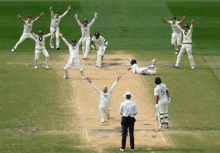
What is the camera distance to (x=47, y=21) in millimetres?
47656

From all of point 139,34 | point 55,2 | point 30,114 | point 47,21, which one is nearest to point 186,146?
point 30,114

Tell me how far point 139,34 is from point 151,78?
10639mm

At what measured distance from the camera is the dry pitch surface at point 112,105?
86.8ft

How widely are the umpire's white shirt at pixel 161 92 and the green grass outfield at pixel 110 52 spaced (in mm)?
1696

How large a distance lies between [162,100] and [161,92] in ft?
1.33

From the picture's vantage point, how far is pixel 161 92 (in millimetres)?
26781

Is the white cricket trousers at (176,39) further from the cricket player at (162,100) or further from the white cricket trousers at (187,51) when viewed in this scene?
the cricket player at (162,100)

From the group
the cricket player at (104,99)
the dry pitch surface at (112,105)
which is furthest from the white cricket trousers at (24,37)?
the cricket player at (104,99)

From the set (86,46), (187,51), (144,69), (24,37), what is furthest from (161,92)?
(24,37)

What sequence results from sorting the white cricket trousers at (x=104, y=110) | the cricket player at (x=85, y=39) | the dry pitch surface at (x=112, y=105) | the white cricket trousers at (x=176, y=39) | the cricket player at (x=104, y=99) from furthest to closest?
the white cricket trousers at (x=176, y=39) < the cricket player at (x=85, y=39) < the white cricket trousers at (x=104, y=110) < the cricket player at (x=104, y=99) < the dry pitch surface at (x=112, y=105)

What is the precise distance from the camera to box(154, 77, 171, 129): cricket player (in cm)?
2670

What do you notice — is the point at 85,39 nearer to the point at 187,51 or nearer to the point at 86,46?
the point at 86,46

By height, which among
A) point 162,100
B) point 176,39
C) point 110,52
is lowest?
point 162,100

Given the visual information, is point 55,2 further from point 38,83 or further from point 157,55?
point 38,83
